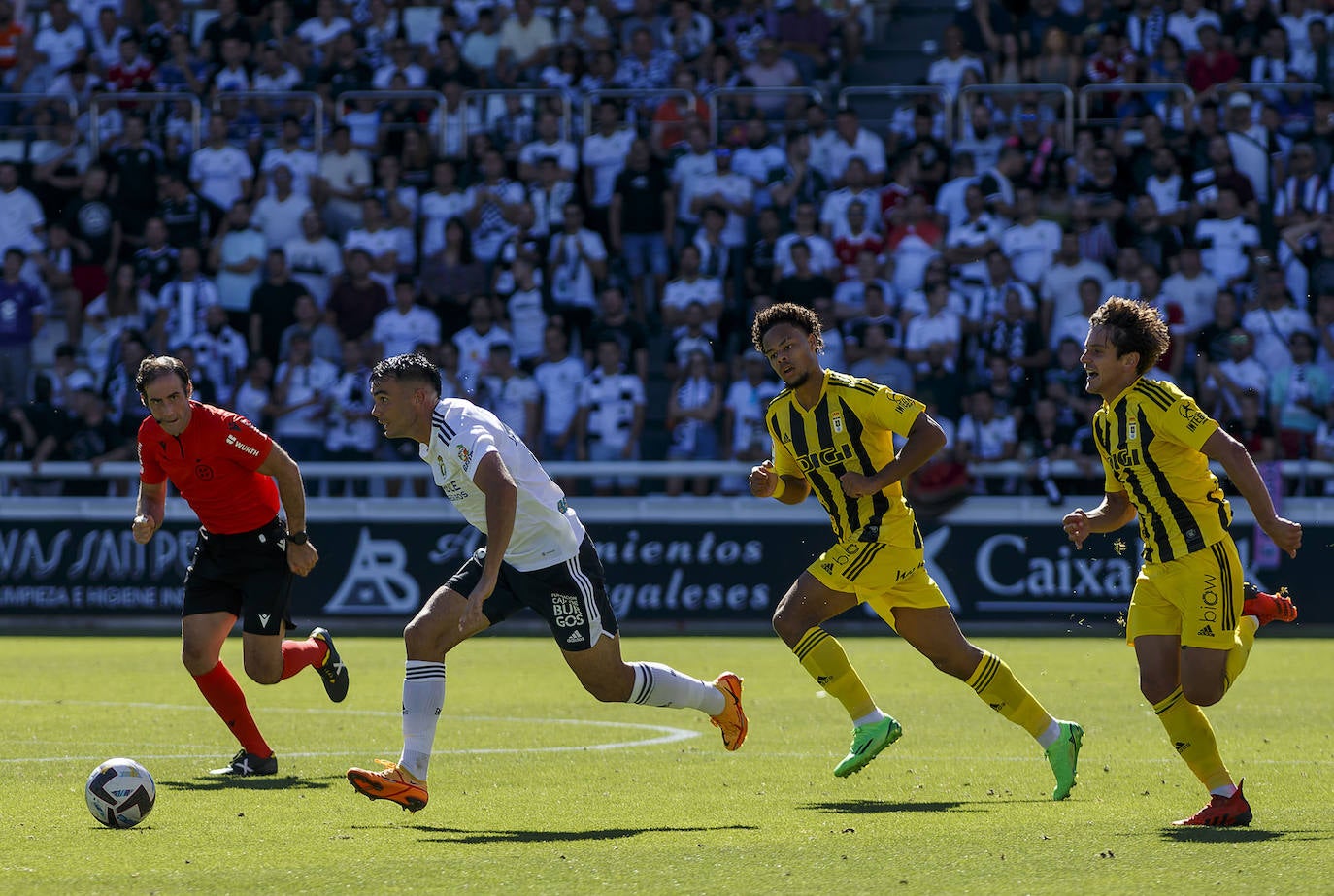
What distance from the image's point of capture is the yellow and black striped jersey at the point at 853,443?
8.45 m

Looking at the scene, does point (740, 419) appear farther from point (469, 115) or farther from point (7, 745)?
A: point (7, 745)

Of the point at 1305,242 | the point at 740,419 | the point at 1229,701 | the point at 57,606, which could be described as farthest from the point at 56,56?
the point at 1229,701

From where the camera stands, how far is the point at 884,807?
25.4ft

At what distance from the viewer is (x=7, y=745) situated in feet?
32.0

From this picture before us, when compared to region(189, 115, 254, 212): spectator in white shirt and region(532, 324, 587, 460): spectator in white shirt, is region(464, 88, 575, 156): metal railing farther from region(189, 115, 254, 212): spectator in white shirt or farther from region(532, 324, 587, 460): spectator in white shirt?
region(532, 324, 587, 460): spectator in white shirt

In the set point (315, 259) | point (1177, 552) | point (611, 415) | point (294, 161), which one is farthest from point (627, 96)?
point (1177, 552)

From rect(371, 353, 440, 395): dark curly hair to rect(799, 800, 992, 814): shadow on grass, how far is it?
2310mm

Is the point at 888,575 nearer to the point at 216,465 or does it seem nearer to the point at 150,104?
the point at 216,465

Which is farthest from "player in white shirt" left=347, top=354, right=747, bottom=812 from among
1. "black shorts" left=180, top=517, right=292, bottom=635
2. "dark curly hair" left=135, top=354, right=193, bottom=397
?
"black shorts" left=180, top=517, right=292, bottom=635

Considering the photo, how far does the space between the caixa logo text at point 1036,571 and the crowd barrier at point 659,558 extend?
0.5 inches

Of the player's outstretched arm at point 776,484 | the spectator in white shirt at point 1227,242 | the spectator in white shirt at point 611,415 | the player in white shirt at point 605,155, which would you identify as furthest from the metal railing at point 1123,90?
the player's outstretched arm at point 776,484

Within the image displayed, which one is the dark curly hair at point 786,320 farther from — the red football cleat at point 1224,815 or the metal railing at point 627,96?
the metal railing at point 627,96

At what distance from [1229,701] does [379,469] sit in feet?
29.2

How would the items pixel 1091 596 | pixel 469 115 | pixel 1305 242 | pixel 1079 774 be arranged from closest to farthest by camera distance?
1. pixel 1079 774
2. pixel 1091 596
3. pixel 1305 242
4. pixel 469 115
